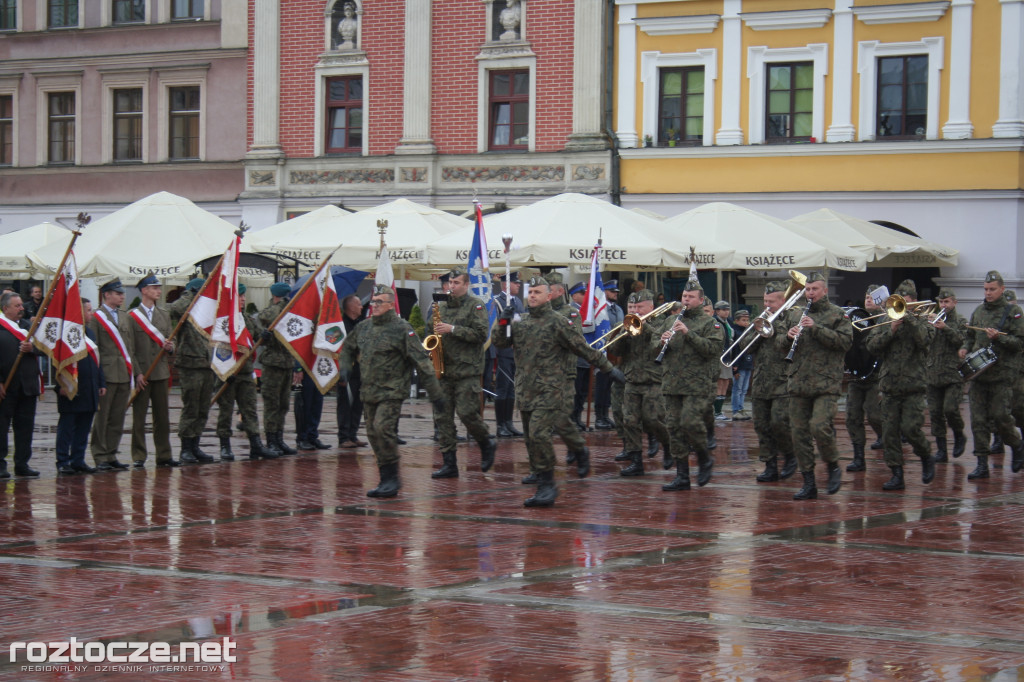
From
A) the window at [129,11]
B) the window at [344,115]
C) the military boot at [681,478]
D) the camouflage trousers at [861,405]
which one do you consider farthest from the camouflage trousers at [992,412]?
the window at [129,11]

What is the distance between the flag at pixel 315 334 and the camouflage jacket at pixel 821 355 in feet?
18.4

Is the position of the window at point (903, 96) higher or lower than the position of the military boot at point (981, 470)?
higher

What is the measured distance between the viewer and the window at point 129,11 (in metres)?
32.0

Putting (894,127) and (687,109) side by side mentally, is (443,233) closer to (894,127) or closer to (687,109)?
(687,109)

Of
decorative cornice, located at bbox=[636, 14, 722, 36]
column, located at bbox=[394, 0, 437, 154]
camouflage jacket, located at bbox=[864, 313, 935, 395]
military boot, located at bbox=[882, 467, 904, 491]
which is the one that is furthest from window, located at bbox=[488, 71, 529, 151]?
military boot, located at bbox=[882, 467, 904, 491]

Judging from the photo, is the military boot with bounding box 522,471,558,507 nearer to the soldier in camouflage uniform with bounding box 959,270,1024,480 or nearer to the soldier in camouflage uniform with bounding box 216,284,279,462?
the soldier in camouflage uniform with bounding box 959,270,1024,480

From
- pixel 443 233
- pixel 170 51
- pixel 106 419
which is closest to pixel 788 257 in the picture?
pixel 443 233

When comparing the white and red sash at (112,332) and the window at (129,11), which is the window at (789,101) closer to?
the window at (129,11)

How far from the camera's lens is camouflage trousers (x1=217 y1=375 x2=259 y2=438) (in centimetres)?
1523

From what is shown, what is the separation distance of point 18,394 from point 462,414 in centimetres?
427

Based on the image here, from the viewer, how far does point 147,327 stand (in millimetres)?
14516

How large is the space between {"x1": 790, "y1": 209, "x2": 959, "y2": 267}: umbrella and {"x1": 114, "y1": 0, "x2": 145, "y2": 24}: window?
16250 millimetres

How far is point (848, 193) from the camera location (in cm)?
2680

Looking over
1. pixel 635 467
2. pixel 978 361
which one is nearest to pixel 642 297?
pixel 635 467
